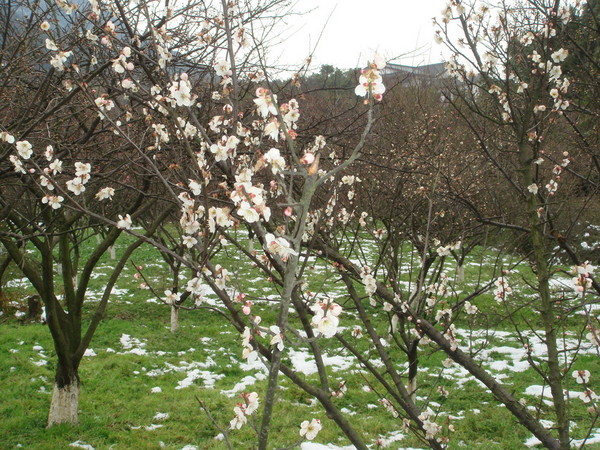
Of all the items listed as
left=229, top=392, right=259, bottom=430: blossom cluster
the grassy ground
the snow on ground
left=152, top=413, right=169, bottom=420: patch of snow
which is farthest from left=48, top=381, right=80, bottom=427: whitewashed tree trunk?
left=229, top=392, right=259, bottom=430: blossom cluster

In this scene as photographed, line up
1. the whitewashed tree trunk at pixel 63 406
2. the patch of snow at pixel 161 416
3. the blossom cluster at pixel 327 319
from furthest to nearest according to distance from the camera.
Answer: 1. the patch of snow at pixel 161 416
2. the whitewashed tree trunk at pixel 63 406
3. the blossom cluster at pixel 327 319

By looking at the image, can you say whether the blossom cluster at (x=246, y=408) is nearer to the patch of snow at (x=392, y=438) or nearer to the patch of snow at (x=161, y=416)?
the patch of snow at (x=392, y=438)

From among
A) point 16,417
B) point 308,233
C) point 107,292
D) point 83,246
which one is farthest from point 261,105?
point 83,246

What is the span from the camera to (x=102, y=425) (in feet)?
19.0

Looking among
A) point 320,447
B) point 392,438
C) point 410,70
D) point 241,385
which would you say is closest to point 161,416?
point 241,385

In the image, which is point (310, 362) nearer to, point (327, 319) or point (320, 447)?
point (320, 447)

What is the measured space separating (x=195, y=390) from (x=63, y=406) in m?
1.84

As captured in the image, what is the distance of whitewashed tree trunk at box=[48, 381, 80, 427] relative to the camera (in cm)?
567

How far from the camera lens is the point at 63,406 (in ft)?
18.6

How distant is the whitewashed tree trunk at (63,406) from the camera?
5.67 metres

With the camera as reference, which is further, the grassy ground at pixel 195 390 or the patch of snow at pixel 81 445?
the grassy ground at pixel 195 390

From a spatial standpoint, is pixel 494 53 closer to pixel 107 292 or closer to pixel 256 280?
pixel 107 292

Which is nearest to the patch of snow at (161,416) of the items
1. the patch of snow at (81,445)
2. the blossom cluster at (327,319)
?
the patch of snow at (81,445)

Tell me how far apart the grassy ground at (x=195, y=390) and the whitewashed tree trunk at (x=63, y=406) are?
0.48 ft
